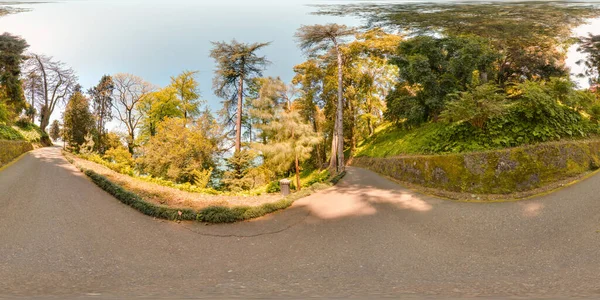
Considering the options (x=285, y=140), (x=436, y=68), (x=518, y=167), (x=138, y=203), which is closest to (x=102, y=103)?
(x=138, y=203)

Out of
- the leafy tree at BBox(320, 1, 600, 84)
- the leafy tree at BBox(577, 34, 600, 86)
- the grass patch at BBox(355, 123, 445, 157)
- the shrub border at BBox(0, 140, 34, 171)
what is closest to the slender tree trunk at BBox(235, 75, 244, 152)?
the leafy tree at BBox(320, 1, 600, 84)

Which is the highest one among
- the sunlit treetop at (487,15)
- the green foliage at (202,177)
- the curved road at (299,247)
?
the sunlit treetop at (487,15)

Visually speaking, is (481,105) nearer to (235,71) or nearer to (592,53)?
(592,53)

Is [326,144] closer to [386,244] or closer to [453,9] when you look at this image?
[386,244]

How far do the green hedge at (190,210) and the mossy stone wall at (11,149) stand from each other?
2.37 feet

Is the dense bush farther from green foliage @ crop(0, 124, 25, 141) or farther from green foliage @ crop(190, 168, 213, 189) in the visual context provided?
green foliage @ crop(0, 124, 25, 141)

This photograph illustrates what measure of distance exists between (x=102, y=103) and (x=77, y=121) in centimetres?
46

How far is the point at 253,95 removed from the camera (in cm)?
380

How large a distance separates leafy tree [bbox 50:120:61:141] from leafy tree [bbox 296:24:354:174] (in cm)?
388

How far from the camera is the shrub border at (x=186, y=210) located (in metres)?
3.13

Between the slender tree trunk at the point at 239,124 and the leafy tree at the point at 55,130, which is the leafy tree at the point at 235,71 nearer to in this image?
the slender tree trunk at the point at 239,124

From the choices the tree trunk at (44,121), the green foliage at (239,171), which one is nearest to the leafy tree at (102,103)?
the tree trunk at (44,121)

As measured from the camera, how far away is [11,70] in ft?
9.45

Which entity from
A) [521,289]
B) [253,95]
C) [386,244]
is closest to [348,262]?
[386,244]
